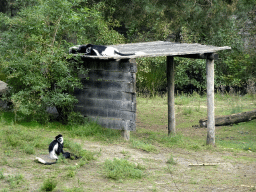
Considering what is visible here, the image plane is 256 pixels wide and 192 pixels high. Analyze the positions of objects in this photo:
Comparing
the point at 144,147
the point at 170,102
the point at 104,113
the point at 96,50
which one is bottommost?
the point at 144,147

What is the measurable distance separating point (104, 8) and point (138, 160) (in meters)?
11.7

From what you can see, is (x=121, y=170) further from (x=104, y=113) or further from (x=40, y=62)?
(x=40, y=62)

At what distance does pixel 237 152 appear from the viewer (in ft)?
29.7

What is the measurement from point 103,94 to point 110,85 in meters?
0.34

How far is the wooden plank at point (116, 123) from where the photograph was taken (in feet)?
29.3

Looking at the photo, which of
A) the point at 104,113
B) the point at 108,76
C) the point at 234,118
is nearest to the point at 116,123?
the point at 104,113

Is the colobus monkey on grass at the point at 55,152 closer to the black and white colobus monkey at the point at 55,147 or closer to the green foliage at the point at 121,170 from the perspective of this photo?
the black and white colobus monkey at the point at 55,147

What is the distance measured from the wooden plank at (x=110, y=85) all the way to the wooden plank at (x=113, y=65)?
0.37 metres

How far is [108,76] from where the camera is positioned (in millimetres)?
9312

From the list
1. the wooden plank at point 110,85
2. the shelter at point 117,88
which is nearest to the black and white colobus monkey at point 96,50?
the shelter at point 117,88

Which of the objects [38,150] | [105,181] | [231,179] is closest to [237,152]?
[231,179]

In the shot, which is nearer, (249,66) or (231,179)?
(231,179)

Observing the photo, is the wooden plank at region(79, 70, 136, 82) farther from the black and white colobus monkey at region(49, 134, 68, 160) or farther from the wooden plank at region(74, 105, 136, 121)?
the black and white colobus monkey at region(49, 134, 68, 160)

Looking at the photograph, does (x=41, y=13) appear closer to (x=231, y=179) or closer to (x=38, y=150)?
(x=38, y=150)
